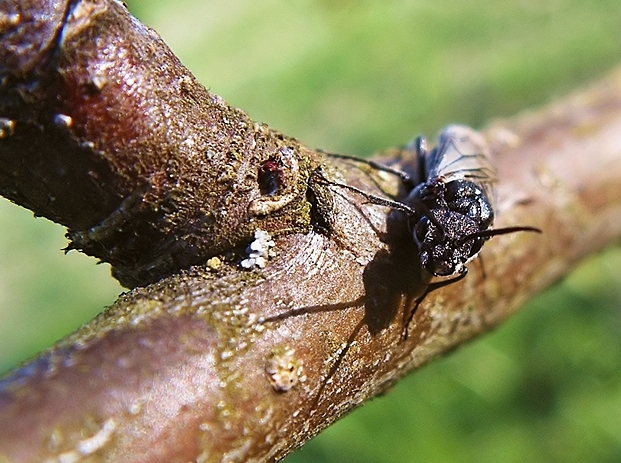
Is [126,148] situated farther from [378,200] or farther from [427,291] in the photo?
[427,291]

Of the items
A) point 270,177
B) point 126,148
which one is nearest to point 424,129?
point 270,177

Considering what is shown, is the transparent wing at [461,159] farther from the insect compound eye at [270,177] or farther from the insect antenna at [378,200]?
the insect compound eye at [270,177]

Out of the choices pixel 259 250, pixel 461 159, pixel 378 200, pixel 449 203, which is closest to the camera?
pixel 259 250

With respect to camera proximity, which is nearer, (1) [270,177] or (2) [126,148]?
(2) [126,148]

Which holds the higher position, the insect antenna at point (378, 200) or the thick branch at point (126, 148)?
the thick branch at point (126, 148)

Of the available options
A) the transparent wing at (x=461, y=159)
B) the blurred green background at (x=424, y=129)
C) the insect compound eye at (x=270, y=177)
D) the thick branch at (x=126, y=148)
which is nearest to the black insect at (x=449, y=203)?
the transparent wing at (x=461, y=159)

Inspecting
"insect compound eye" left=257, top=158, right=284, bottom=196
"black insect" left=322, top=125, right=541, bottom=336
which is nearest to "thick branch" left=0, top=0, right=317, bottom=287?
"insect compound eye" left=257, top=158, right=284, bottom=196

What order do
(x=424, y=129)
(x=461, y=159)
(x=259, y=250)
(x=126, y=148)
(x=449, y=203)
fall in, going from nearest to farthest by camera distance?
(x=126, y=148), (x=259, y=250), (x=449, y=203), (x=461, y=159), (x=424, y=129)
